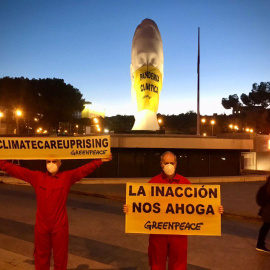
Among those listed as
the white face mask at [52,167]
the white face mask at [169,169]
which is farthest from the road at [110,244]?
the white face mask at [169,169]

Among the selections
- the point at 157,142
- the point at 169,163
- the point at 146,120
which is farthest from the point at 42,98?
the point at 169,163

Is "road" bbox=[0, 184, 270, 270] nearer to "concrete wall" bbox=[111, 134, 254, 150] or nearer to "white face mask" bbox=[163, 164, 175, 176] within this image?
"white face mask" bbox=[163, 164, 175, 176]

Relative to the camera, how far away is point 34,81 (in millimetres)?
56938

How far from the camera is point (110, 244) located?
6.04m

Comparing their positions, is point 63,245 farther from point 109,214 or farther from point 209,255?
point 109,214

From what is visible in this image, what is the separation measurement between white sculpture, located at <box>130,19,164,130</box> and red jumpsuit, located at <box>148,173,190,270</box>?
587 inches

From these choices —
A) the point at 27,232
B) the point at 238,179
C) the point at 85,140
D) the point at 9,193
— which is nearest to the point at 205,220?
the point at 85,140

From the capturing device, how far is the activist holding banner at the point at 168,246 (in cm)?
367

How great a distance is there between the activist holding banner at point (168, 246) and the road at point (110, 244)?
1236 mm

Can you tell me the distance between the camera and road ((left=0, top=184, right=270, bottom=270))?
5.00 m

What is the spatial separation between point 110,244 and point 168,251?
2.51 metres

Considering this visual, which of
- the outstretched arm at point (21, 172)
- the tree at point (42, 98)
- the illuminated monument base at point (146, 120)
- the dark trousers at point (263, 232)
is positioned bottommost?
the dark trousers at point (263, 232)

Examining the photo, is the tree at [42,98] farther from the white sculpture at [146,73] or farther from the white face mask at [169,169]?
the white face mask at [169,169]

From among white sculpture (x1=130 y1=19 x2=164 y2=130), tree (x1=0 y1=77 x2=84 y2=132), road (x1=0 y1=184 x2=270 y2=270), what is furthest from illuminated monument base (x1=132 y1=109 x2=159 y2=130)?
tree (x1=0 y1=77 x2=84 y2=132)
